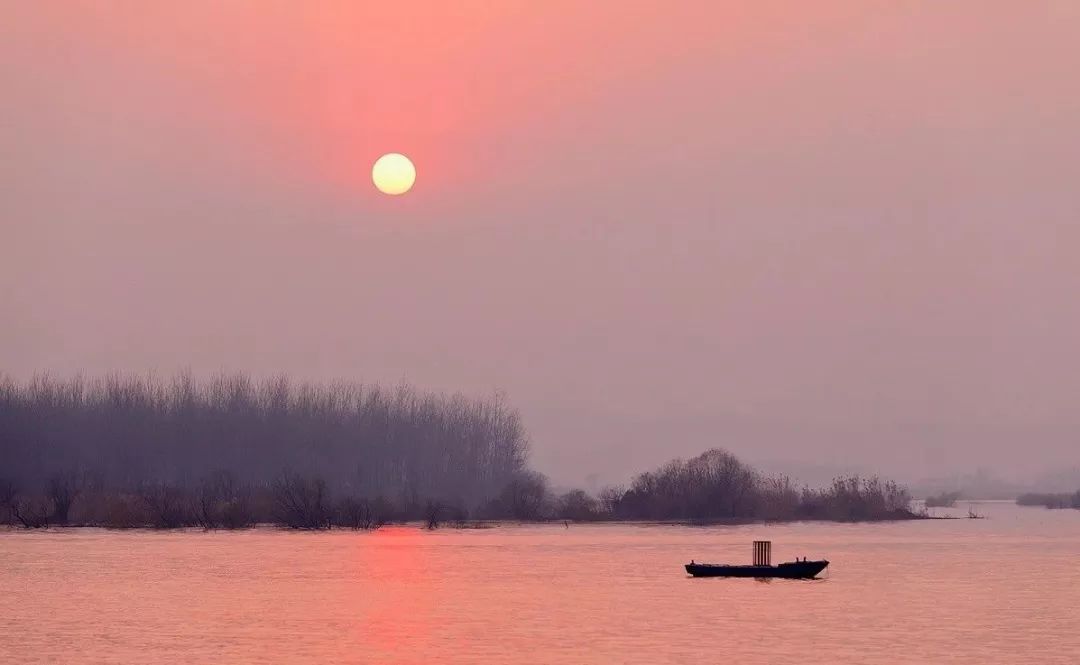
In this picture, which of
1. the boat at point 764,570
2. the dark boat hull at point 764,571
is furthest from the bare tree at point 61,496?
the dark boat hull at point 764,571

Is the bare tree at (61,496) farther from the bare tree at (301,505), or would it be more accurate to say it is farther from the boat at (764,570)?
the boat at (764,570)

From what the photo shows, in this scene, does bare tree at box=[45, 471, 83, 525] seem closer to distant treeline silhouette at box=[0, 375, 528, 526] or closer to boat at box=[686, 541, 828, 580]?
distant treeline silhouette at box=[0, 375, 528, 526]

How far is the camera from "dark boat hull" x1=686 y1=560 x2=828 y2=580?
51.0 metres

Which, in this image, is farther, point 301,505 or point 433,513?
point 433,513

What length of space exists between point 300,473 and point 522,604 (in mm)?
67299

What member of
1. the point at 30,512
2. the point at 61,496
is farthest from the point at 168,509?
the point at 30,512

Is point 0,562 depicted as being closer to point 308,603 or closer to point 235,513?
point 308,603

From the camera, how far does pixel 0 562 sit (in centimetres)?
5934

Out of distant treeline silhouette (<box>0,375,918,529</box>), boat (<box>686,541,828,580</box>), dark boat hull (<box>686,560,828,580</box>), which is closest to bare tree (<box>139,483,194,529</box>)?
distant treeline silhouette (<box>0,375,918,529</box>)

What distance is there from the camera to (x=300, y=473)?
108m

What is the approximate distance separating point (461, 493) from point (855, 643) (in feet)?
268

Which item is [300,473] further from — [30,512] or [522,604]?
[522,604]

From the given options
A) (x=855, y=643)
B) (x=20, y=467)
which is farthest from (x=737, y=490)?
(x=855, y=643)

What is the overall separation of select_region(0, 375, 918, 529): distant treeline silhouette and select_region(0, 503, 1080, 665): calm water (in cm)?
1796
